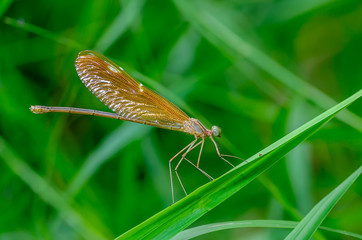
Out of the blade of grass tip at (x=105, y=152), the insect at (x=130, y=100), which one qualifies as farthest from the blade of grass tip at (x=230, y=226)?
the blade of grass tip at (x=105, y=152)

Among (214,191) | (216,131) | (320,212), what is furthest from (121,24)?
(320,212)

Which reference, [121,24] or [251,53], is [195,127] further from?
[121,24]

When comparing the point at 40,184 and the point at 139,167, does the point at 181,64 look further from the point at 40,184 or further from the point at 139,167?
the point at 40,184

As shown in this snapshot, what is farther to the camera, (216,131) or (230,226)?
(216,131)

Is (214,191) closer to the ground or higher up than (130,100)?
closer to the ground

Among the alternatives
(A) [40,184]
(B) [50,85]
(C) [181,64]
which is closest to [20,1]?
(B) [50,85]

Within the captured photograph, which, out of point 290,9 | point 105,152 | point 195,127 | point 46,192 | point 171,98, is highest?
point 290,9

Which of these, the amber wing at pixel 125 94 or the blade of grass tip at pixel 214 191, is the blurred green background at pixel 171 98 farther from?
the blade of grass tip at pixel 214 191
